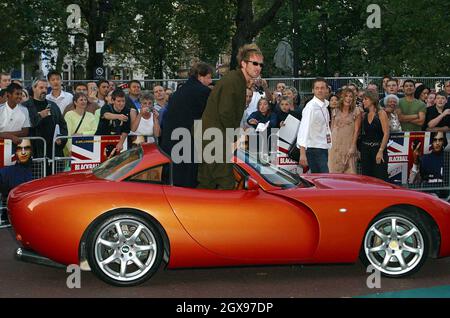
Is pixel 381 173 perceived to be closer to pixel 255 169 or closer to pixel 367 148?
pixel 367 148

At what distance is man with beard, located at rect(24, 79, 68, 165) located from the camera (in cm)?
1112

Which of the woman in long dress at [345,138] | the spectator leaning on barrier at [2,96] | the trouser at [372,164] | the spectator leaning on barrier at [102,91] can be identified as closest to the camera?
the woman in long dress at [345,138]

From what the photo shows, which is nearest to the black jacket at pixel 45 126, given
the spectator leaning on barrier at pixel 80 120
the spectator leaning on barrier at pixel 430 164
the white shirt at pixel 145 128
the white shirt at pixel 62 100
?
the spectator leaning on barrier at pixel 80 120

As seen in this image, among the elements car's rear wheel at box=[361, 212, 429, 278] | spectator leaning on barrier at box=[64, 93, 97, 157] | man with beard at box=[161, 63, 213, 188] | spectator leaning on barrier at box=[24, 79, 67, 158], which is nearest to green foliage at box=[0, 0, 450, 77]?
spectator leaning on barrier at box=[64, 93, 97, 157]

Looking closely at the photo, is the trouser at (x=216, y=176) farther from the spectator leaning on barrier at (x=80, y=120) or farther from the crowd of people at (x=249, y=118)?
the spectator leaning on barrier at (x=80, y=120)

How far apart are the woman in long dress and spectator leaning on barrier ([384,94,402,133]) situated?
1.28 metres

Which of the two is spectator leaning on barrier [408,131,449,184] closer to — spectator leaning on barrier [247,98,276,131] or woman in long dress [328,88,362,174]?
woman in long dress [328,88,362,174]

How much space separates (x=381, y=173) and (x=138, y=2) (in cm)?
2397

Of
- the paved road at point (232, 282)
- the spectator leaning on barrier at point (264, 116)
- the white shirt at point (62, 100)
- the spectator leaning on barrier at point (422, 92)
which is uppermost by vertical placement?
the spectator leaning on barrier at point (422, 92)

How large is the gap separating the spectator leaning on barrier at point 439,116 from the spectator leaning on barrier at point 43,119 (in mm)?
5623

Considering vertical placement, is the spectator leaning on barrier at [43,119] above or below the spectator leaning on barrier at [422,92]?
below

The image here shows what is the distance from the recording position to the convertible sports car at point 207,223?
23.1 feet

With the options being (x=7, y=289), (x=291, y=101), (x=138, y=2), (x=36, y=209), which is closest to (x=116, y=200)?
(x=36, y=209)

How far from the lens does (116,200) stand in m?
7.04
